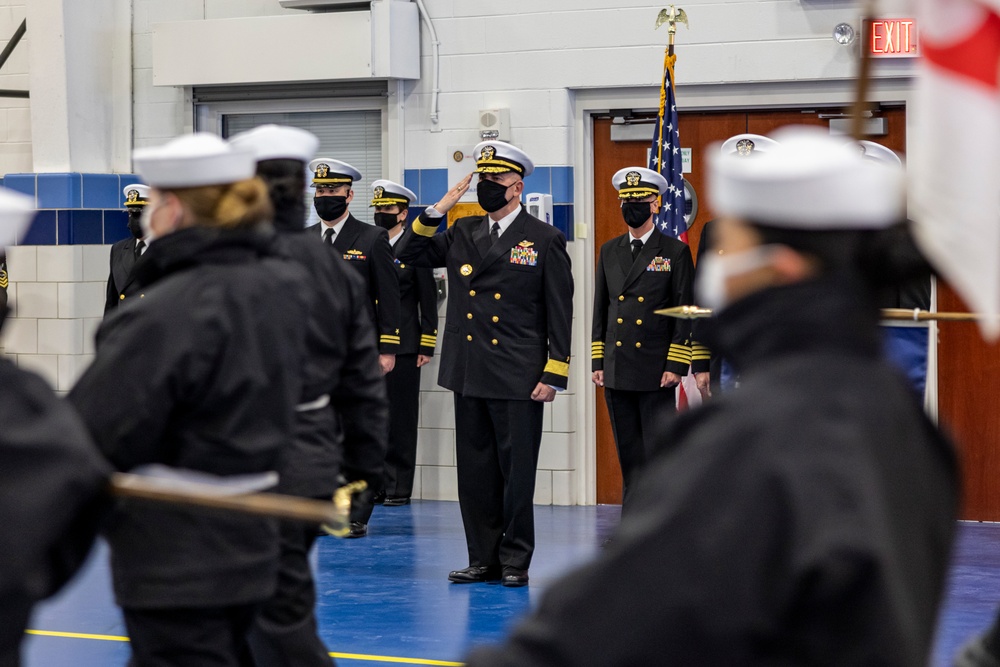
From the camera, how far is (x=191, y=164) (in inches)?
107

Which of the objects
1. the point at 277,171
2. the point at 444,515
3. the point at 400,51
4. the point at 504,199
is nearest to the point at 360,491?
the point at 277,171

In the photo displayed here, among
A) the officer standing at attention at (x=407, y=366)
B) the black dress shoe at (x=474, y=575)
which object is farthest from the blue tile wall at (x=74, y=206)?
the black dress shoe at (x=474, y=575)

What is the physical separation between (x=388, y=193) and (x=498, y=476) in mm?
2286

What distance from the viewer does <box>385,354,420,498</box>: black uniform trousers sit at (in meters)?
7.83

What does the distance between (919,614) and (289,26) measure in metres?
7.01

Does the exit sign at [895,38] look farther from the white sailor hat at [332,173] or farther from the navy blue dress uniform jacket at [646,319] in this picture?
the white sailor hat at [332,173]

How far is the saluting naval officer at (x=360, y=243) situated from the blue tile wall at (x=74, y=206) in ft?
7.12

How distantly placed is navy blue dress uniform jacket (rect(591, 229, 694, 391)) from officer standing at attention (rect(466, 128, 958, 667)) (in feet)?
15.9

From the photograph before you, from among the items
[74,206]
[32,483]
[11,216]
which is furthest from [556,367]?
[74,206]

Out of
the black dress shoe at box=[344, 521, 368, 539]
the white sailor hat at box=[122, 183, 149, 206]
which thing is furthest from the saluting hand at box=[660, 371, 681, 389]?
the white sailor hat at box=[122, 183, 149, 206]

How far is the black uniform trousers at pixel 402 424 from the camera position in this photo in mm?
7832

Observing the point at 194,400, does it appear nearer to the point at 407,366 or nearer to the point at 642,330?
the point at 642,330

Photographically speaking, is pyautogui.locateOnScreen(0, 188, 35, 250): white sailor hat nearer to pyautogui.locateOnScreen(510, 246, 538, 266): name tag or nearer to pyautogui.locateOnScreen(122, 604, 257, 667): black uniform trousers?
pyautogui.locateOnScreen(122, 604, 257, 667): black uniform trousers

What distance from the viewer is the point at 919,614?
150cm
